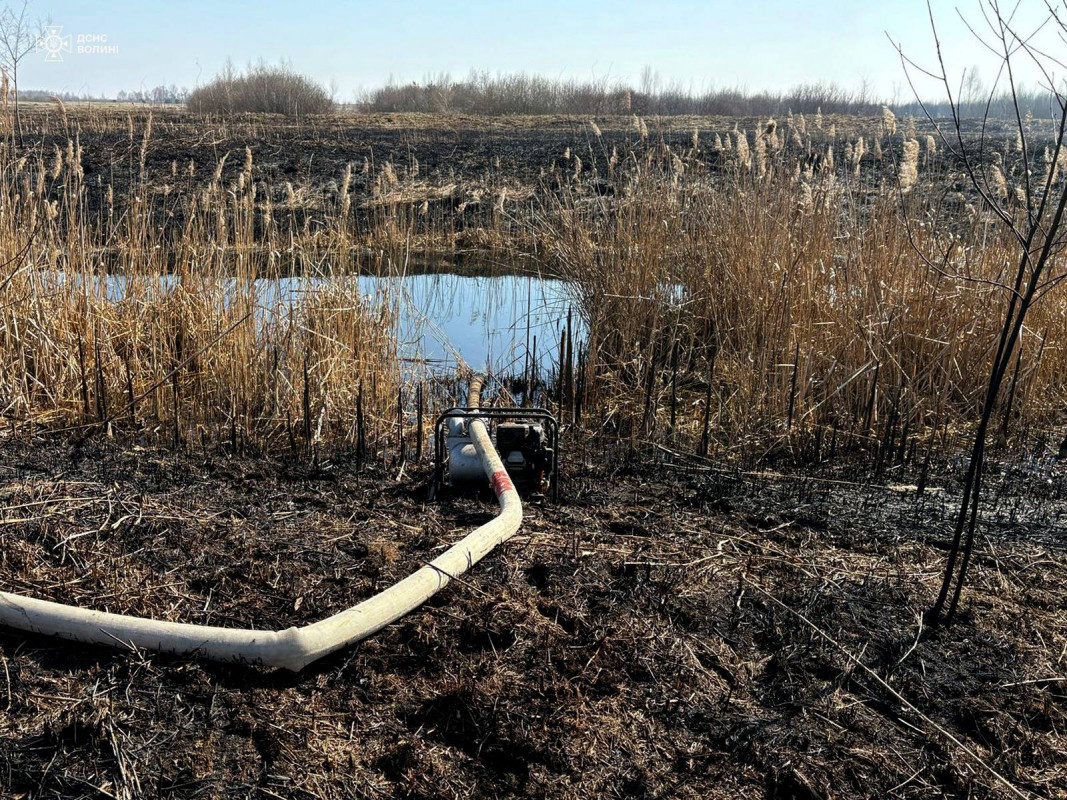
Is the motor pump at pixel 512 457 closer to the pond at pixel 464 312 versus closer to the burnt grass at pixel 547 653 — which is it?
the burnt grass at pixel 547 653

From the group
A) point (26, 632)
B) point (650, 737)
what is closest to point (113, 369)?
point (26, 632)

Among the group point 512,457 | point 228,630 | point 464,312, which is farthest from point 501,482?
point 464,312

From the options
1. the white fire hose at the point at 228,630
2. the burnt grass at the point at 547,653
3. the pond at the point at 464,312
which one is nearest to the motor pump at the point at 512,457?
the burnt grass at the point at 547,653

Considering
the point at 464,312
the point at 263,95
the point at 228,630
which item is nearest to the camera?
the point at 228,630

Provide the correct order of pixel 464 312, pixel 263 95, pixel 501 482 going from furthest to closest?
pixel 263 95 → pixel 464 312 → pixel 501 482

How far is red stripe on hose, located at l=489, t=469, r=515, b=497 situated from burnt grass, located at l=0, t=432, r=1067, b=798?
14 cm

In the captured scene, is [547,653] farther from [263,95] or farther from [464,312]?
[263,95]

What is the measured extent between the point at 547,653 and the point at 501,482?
3.16 feet

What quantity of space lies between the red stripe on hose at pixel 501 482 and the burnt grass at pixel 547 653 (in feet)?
0.46

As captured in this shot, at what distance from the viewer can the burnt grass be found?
75.2 inches

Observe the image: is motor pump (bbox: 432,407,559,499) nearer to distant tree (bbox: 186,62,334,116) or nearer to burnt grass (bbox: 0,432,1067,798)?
burnt grass (bbox: 0,432,1067,798)

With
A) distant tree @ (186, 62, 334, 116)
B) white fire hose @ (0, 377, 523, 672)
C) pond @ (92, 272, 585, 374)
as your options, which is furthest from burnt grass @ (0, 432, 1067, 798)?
distant tree @ (186, 62, 334, 116)

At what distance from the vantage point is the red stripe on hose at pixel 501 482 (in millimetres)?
3137

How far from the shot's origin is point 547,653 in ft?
7.55
